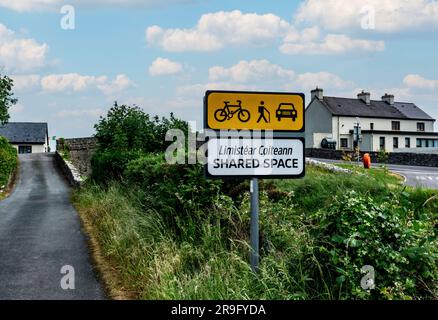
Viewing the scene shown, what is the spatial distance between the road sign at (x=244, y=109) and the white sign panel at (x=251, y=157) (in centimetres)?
17

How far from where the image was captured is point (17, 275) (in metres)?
7.84

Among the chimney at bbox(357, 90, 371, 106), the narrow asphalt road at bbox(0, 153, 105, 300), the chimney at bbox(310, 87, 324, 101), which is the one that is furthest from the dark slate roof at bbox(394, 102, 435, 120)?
the narrow asphalt road at bbox(0, 153, 105, 300)

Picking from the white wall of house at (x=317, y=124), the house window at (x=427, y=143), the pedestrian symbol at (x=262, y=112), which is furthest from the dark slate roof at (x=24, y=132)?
the pedestrian symbol at (x=262, y=112)

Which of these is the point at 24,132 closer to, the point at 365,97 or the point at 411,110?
the point at 365,97

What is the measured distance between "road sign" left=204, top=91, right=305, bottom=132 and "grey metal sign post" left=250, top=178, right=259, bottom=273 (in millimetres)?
619

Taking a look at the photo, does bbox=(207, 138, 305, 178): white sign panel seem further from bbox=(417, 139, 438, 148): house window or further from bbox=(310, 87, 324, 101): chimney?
bbox=(417, 139, 438, 148): house window

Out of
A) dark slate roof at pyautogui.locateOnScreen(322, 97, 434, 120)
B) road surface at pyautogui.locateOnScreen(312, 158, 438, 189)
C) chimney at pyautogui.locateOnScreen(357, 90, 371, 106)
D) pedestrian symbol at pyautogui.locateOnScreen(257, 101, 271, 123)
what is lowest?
road surface at pyautogui.locateOnScreen(312, 158, 438, 189)

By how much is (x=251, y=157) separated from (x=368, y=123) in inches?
2397

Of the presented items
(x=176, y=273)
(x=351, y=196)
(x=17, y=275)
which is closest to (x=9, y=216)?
(x=17, y=275)

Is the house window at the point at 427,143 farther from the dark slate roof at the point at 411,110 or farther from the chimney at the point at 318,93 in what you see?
the chimney at the point at 318,93

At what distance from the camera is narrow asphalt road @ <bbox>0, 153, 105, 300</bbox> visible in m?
6.92

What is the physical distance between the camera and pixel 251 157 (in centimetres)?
528

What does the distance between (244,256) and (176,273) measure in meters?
0.87
